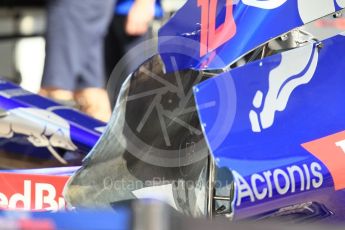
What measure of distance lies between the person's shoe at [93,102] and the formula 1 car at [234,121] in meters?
1.38

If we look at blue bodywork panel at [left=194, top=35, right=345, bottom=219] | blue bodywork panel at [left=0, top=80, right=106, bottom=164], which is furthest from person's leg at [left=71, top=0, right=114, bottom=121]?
blue bodywork panel at [left=194, top=35, right=345, bottom=219]

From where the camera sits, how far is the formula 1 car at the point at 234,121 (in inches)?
74.0

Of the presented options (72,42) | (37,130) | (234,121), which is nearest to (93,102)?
(72,42)

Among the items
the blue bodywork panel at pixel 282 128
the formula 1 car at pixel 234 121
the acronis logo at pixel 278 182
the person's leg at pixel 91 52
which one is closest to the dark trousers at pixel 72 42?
the person's leg at pixel 91 52

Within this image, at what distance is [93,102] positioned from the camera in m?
3.87

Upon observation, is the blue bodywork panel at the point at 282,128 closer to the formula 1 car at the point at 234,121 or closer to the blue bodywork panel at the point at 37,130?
the formula 1 car at the point at 234,121

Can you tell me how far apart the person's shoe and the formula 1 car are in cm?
138

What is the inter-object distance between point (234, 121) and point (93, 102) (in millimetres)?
2037

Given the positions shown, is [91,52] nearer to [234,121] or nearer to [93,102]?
[93,102]

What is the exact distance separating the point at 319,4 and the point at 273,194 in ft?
1.71

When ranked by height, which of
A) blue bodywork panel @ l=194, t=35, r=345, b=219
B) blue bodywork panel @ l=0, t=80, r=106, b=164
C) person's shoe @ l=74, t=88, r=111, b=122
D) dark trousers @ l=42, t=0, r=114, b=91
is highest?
dark trousers @ l=42, t=0, r=114, b=91

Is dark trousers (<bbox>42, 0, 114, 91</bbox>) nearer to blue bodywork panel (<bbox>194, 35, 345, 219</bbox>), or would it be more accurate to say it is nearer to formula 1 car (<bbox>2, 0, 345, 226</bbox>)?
formula 1 car (<bbox>2, 0, 345, 226</bbox>)

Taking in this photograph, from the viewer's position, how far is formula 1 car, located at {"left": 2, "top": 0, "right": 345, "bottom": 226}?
1.88 m

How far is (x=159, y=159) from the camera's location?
88.0 inches
